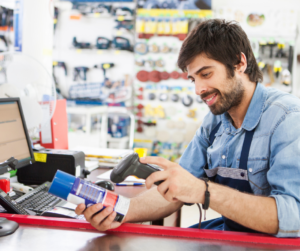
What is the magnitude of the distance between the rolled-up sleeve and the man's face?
267 millimetres

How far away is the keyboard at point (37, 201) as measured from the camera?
1.30 metres

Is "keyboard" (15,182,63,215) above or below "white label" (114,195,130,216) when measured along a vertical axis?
below

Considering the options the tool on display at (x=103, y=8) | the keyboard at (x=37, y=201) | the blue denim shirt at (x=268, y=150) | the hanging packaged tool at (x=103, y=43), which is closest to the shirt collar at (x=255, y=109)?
the blue denim shirt at (x=268, y=150)

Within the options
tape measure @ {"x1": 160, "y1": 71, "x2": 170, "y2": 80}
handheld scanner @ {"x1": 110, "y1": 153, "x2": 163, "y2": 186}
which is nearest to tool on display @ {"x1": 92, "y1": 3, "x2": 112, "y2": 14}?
tape measure @ {"x1": 160, "y1": 71, "x2": 170, "y2": 80}

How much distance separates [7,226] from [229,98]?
975 millimetres

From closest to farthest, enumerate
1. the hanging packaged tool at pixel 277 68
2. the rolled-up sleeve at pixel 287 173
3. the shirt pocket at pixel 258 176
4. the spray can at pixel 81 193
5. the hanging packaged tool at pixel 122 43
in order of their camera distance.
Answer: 1. the spray can at pixel 81 193
2. the rolled-up sleeve at pixel 287 173
3. the shirt pocket at pixel 258 176
4. the hanging packaged tool at pixel 277 68
5. the hanging packaged tool at pixel 122 43

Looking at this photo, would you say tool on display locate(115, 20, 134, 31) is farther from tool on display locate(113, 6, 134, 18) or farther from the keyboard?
the keyboard

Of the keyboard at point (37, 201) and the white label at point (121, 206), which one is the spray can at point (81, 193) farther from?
the keyboard at point (37, 201)

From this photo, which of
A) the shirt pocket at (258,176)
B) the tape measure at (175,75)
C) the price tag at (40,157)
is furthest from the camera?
the tape measure at (175,75)

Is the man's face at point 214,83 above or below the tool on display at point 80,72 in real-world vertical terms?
above

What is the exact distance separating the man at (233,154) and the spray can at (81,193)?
24 millimetres

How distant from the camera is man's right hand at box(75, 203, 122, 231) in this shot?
3.12 ft

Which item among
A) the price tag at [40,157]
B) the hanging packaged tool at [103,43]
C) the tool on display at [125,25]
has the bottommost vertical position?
the price tag at [40,157]

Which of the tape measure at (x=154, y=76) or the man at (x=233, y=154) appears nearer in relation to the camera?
the man at (x=233, y=154)
